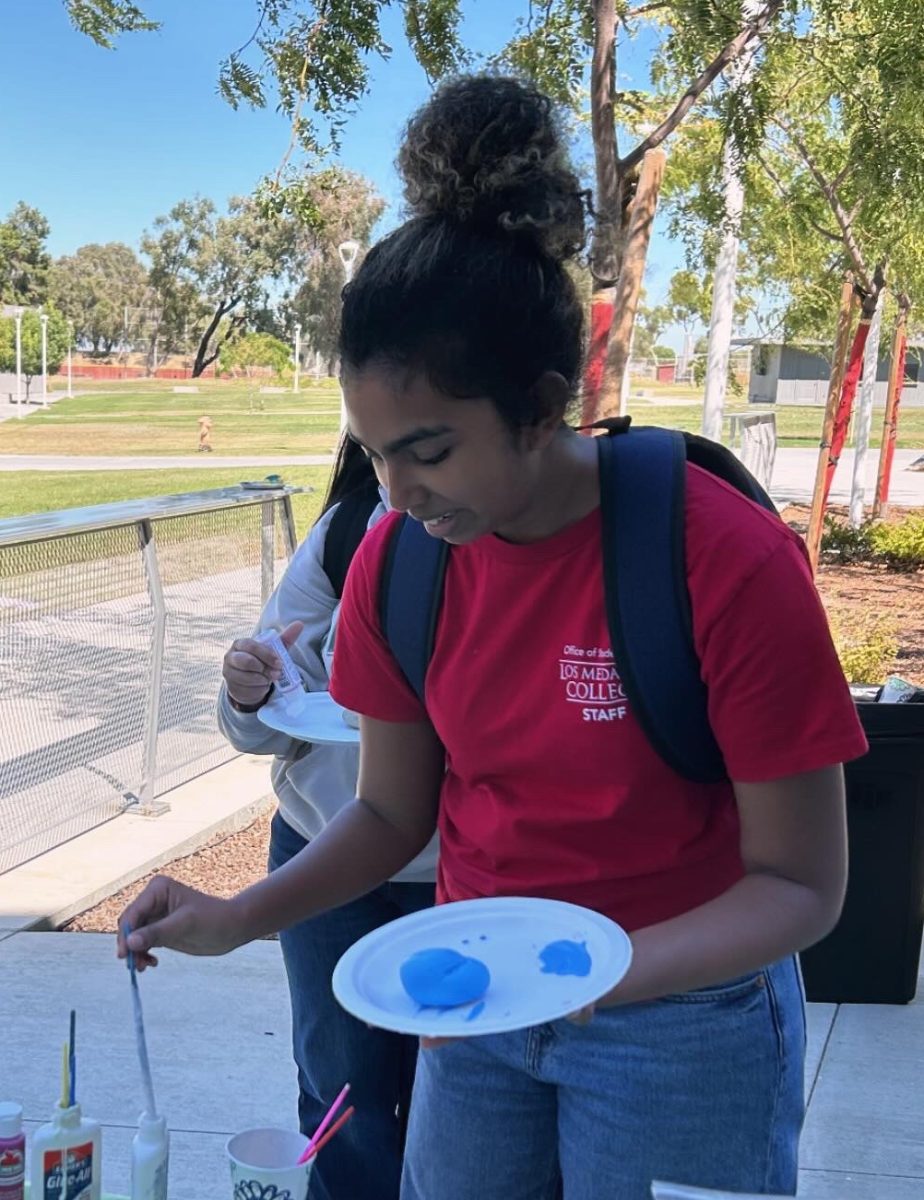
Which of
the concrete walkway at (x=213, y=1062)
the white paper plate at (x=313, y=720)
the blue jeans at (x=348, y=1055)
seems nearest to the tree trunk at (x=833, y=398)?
the concrete walkway at (x=213, y=1062)

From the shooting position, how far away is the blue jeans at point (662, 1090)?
1.41 metres

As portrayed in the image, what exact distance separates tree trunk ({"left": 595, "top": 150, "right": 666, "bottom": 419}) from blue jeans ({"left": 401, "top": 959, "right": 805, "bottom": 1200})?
13.4ft

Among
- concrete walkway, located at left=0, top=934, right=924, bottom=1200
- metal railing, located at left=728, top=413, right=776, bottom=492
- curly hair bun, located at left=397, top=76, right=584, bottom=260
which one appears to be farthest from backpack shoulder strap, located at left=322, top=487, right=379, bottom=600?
metal railing, located at left=728, top=413, right=776, bottom=492

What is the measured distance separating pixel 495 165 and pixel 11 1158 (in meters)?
1.40

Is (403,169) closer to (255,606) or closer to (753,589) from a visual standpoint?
(753,589)

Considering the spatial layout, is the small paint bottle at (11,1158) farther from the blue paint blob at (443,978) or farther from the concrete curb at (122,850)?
the concrete curb at (122,850)

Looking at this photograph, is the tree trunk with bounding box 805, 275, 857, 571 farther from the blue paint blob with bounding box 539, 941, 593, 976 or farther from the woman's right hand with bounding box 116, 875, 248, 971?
the blue paint blob with bounding box 539, 941, 593, 976

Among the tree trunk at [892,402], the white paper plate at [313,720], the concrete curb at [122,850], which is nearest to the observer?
the white paper plate at [313,720]

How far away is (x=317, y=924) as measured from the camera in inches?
94.1

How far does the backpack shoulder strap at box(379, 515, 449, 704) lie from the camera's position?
4.94 ft

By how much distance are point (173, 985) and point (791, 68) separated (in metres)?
5.64

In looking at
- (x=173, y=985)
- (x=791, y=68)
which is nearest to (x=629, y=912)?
(x=173, y=985)

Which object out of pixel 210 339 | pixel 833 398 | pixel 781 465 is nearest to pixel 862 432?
pixel 833 398

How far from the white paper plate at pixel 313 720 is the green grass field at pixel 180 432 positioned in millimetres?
7060
